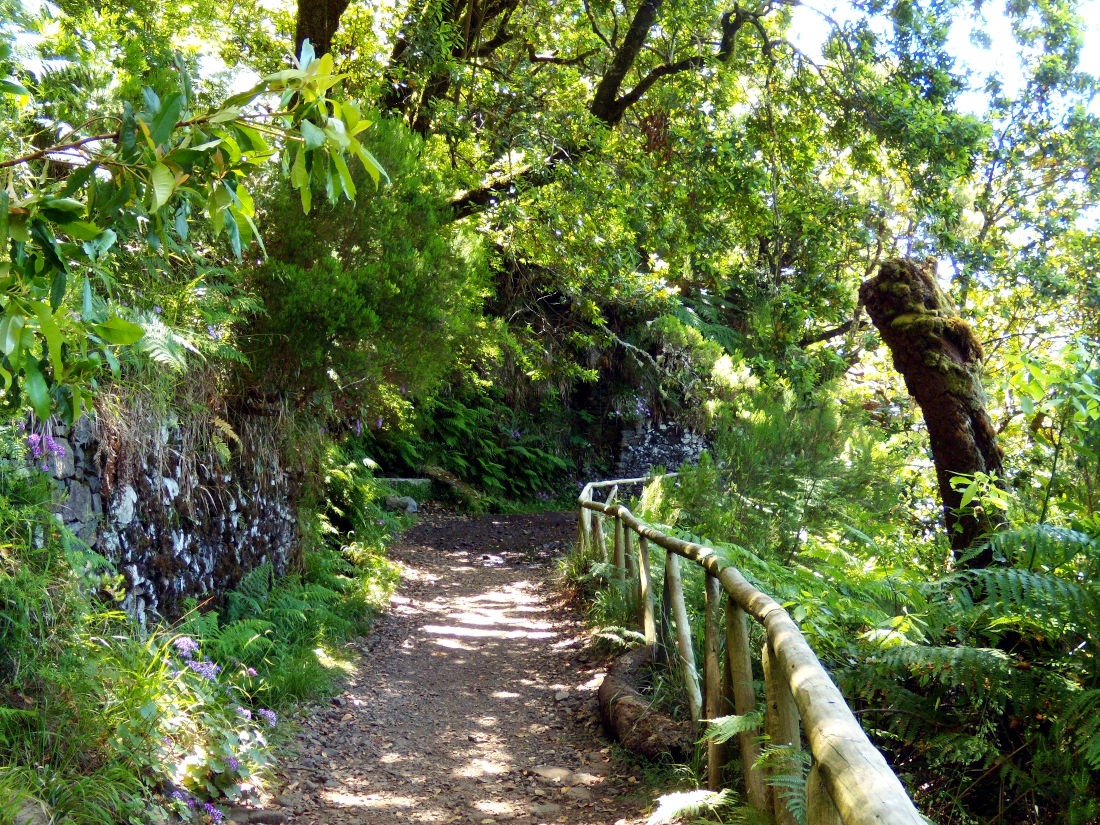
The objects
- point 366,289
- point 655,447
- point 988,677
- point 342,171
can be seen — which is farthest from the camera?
point 655,447

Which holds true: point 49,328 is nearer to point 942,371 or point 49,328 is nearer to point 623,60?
point 942,371

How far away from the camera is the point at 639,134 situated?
36.7ft

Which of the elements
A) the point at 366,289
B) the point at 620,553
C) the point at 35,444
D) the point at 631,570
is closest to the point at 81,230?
the point at 35,444

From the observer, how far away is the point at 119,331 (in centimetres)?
184

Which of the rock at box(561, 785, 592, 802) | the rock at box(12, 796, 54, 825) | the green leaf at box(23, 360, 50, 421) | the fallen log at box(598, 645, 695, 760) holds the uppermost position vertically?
the green leaf at box(23, 360, 50, 421)

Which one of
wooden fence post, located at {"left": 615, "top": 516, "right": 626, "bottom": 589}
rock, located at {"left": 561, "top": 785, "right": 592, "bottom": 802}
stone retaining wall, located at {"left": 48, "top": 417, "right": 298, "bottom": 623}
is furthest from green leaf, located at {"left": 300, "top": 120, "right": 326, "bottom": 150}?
wooden fence post, located at {"left": 615, "top": 516, "right": 626, "bottom": 589}

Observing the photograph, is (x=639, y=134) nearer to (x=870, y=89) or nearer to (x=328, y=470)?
(x=870, y=89)

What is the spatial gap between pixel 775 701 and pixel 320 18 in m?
7.49

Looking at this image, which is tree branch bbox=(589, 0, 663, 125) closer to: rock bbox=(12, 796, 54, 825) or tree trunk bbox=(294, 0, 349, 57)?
tree trunk bbox=(294, 0, 349, 57)

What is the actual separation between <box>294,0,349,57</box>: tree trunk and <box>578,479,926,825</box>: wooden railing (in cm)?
548

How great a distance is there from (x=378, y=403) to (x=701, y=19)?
550 centimetres

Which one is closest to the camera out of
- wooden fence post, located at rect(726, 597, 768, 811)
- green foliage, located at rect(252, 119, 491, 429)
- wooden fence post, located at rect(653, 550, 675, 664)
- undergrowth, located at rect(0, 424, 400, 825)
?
wooden fence post, located at rect(726, 597, 768, 811)

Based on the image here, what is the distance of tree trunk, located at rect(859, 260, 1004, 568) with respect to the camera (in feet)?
15.7

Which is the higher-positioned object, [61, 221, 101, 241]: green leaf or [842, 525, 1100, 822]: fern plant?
[61, 221, 101, 241]: green leaf
